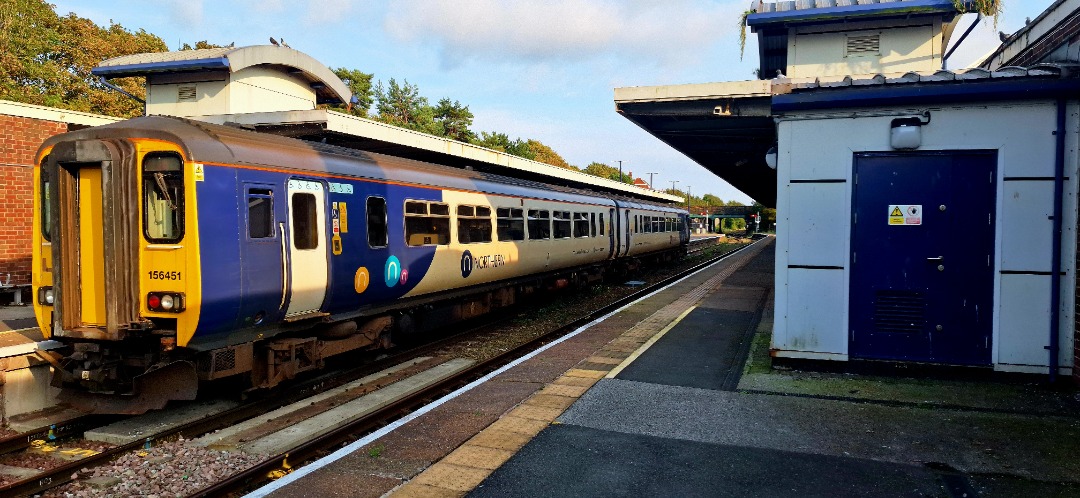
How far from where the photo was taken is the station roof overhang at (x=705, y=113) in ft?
32.2

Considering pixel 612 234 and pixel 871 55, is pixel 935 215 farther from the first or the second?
A: pixel 612 234

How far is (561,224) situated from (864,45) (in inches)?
354

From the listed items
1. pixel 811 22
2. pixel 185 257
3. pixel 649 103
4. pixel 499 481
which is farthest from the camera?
pixel 811 22

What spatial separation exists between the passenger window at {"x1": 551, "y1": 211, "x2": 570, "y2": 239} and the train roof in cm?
458

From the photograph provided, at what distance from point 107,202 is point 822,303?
7668mm

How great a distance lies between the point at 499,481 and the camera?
4496 mm

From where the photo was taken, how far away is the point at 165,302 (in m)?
6.25

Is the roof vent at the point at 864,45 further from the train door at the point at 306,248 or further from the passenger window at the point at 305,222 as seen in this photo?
the passenger window at the point at 305,222

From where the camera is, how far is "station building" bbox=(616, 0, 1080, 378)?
648 centimetres

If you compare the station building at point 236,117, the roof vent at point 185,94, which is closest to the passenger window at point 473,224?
the station building at point 236,117

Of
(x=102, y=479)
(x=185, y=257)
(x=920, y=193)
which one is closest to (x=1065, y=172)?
(x=920, y=193)

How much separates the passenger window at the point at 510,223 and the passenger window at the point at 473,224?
1.47 ft

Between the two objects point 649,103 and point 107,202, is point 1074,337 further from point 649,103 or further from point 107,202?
point 107,202

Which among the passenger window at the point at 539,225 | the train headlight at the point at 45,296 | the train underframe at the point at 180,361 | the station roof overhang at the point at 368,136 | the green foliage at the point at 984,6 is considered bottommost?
the train underframe at the point at 180,361
